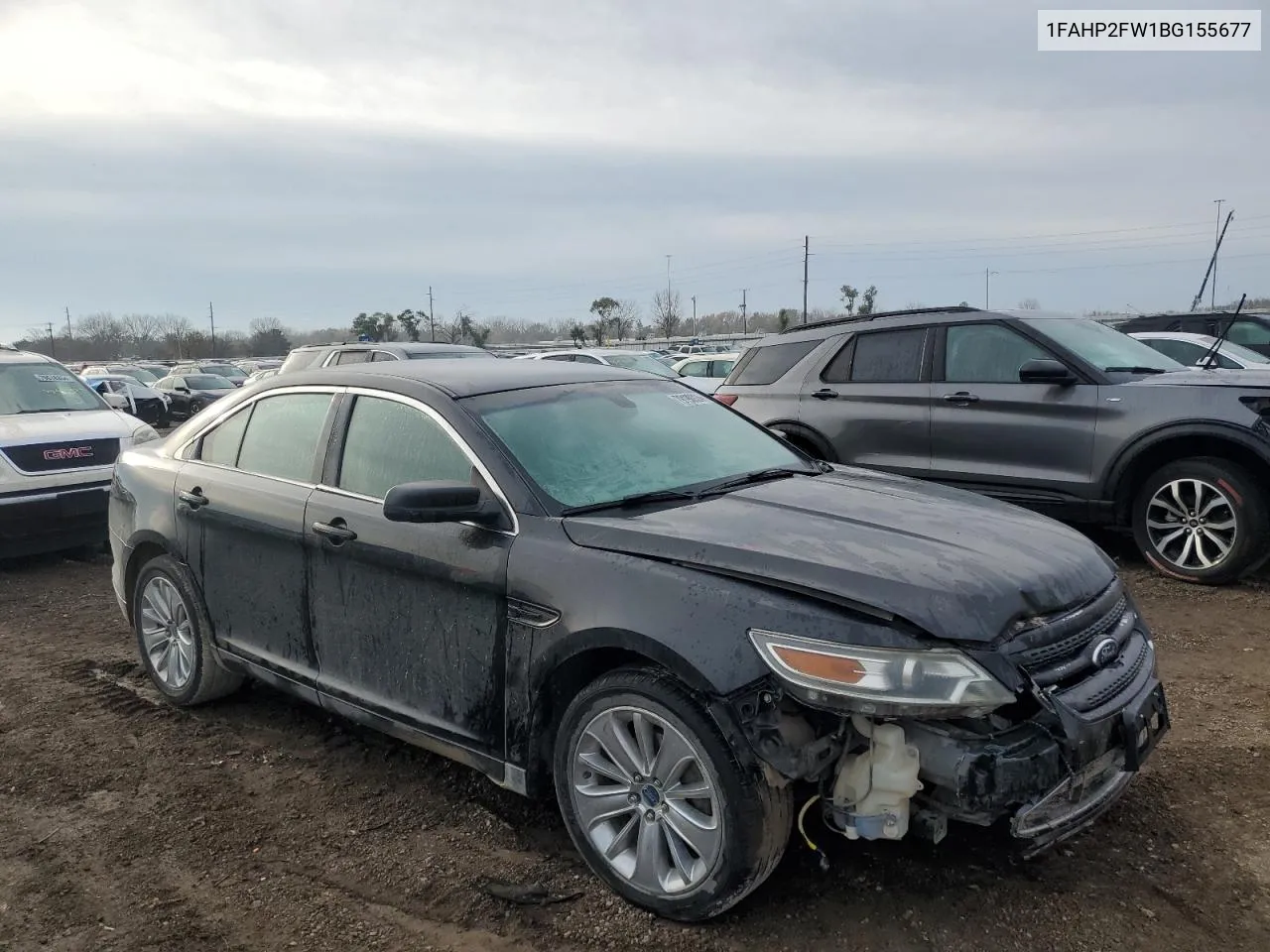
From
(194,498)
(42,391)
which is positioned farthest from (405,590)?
(42,391)

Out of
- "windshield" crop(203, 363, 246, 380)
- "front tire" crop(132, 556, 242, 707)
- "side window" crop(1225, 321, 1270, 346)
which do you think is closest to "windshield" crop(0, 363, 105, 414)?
"front tire" crop(132, 556, 242, 707)

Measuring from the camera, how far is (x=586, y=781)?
298 cm

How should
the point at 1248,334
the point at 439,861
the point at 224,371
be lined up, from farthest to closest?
the point at 224,371 → the point at 1248,334 → the point at 439,861

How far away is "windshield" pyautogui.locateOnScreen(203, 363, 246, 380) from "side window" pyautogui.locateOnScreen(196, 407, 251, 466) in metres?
30.9

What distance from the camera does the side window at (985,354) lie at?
275 inches

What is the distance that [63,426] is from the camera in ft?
26.3

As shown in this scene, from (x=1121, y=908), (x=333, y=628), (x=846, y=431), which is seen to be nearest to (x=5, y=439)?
(x=333, y=628)

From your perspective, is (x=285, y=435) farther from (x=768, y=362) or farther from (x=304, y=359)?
(x=304, y=359)

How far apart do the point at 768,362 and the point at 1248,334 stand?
10.4 metres

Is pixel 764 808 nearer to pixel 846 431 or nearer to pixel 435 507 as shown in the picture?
pixel 435 507

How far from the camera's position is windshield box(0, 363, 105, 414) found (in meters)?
8.42

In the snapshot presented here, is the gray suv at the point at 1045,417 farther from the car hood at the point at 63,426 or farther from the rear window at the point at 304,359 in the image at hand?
the rear window at the point at 304,359

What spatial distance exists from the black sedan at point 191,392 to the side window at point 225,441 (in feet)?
78.9

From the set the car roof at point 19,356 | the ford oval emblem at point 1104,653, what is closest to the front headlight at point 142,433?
the car roof at point 19,356
